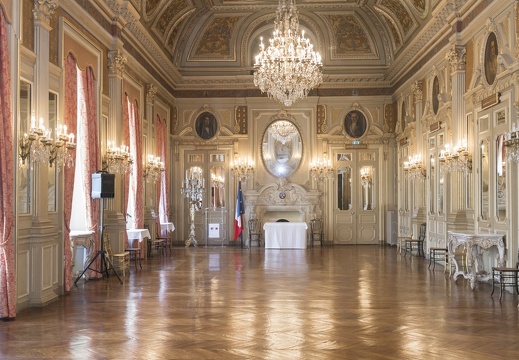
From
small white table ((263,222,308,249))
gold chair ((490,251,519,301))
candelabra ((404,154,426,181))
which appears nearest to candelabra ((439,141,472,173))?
gold chair ((490,251,519,301))

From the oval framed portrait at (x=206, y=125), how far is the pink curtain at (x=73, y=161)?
31.6ft

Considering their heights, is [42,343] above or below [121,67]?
below

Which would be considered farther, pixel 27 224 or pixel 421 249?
pixel 421 249

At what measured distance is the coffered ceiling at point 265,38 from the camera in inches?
734

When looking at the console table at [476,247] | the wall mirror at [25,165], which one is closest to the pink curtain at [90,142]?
the wall mirror at [25,165]

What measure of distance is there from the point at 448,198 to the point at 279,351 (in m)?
8.35

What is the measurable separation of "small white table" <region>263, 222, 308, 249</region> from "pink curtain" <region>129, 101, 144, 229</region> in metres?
4.96

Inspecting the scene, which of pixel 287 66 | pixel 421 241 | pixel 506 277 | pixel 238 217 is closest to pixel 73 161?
pixel 287 66

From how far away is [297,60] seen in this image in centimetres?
1248

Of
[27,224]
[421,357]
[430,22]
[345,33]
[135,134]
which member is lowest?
[421,357]

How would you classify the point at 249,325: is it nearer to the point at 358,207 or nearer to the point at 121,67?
the point at 121,67

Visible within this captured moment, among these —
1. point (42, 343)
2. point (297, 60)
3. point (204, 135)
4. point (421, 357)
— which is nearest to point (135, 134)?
point (297, 60)

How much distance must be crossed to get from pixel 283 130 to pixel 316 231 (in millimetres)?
3419

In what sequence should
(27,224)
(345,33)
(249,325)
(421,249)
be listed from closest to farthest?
(249,325)
(27,224)
(421,249)
(345,33)
